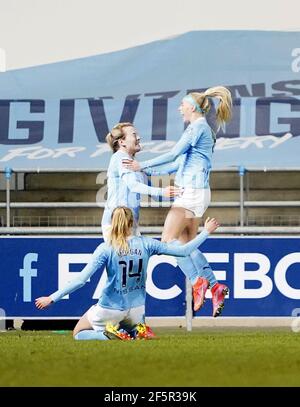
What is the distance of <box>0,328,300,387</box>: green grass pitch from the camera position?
9.31 metres

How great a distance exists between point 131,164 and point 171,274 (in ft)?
5.22

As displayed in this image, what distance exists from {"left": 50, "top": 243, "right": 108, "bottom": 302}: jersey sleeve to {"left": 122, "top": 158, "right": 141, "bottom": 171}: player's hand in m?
1.60

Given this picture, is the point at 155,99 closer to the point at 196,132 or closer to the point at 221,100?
the point at 196,132

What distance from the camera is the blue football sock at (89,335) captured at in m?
13.0

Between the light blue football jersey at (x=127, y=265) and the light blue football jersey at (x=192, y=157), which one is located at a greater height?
the light blue football jersey at (x=192, y=157)

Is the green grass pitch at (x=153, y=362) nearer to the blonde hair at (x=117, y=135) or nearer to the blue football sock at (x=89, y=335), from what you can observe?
the blue football sock at (x=89, y=335)

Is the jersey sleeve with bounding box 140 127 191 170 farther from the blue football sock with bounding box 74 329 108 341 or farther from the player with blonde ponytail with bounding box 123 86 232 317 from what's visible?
the blue football sock with bounding box 74 329 108 341

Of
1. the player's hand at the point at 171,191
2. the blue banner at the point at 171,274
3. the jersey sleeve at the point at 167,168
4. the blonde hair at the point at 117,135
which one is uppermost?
the blonde hair at the point at 117,135

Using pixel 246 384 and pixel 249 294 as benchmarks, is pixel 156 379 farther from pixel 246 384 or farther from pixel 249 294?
pixel 249 294

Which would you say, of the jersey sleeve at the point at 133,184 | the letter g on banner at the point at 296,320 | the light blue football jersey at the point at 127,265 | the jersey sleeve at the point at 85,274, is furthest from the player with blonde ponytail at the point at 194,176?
the jersey sleeve at the point at 85,274

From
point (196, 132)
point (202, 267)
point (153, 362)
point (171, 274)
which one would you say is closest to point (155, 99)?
point (171, 274)

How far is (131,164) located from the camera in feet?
47.9

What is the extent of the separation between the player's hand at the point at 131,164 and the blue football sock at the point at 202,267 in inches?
39.4

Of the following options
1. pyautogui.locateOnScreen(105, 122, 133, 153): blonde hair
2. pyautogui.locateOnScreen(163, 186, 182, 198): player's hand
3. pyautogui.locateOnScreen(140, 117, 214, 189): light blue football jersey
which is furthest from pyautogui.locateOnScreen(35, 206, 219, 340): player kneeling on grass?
pyautogui.locateOnScreen(105, 122, 133, 153): blonde hair
